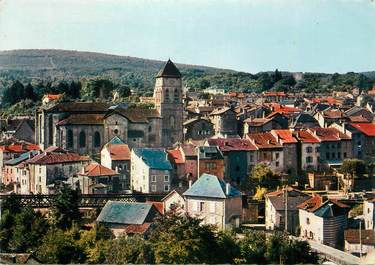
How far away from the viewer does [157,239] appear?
23312 mm

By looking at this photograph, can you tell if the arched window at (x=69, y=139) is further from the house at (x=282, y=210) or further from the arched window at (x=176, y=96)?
the house at (x=282, y=210)

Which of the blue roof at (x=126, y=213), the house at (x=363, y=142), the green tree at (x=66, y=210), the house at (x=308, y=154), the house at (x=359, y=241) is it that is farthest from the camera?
the house at (x=363, y=142)

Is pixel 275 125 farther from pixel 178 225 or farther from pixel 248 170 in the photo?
pixel 178 225

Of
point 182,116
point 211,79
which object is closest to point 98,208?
point 182,116

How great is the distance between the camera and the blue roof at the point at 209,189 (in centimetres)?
2789

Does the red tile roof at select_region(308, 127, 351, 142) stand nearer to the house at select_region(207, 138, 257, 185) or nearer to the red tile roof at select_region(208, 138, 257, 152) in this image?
the red tile roof at select_region(208, 138, 257, 152)

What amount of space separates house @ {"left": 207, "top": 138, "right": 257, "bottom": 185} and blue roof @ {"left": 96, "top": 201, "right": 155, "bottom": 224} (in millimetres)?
7252

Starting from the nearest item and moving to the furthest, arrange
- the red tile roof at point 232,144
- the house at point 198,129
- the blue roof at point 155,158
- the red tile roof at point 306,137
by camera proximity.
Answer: the blue roof at point 155,158, the red tile roof at point 232,144, the red tile roof at point 306,137, the house at point 198,129

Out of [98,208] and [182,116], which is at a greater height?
[182,116]

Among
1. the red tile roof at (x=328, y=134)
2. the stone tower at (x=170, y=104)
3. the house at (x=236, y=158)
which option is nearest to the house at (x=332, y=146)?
the red tile roof at (x=328, y=134)

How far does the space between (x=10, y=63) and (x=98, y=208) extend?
329ft

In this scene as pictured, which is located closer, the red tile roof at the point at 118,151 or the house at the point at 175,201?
the house at the point at 175,201

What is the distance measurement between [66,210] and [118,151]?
7.91 meters

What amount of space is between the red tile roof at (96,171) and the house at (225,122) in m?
9.60
